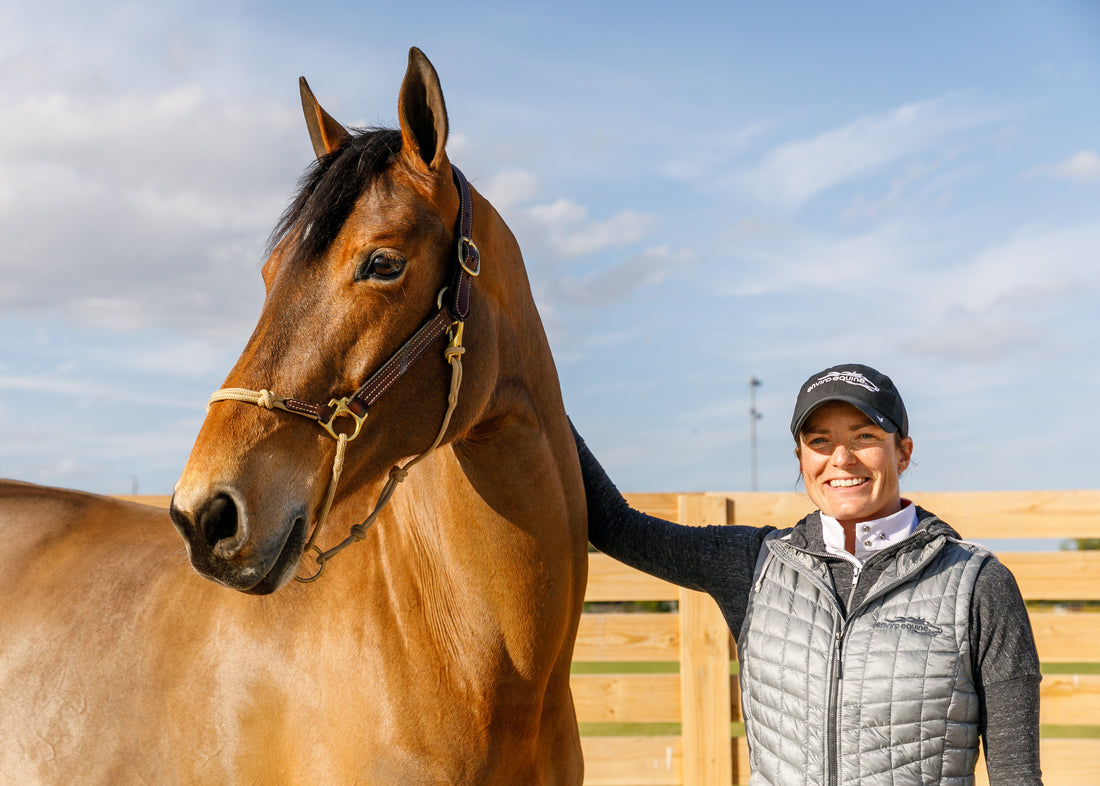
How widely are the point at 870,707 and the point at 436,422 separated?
45.8 inches

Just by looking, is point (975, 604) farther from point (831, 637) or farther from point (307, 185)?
point (307, 185)

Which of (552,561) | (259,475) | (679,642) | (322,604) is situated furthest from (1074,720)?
(259,475)

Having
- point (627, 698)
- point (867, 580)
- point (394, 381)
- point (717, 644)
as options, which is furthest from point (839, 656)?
point (627, 698)

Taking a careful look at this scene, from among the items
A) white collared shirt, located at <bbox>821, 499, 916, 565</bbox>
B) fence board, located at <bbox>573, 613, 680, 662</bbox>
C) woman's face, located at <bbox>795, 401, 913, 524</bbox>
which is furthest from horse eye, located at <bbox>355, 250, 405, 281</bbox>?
fence board, located at <bbox>573, 613, 680, 662</bbox>

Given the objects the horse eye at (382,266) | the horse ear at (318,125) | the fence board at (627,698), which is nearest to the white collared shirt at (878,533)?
the horse eye at (382,266)

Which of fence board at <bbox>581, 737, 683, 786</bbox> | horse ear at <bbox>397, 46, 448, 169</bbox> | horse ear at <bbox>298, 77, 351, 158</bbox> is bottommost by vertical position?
fence board at <bbox>581, 737, 683, 786</bbox>

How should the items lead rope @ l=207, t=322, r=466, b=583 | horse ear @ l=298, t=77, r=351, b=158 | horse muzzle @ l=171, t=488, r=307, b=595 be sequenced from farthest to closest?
horse ear @ l=298, t=77, r=351, b=158 → lead rope @ l=207, t=322, r=466, b=583 → horse muzzle @ l=171, t=488, r=307, b=595

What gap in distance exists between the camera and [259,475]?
5.71 feet

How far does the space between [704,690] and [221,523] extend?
3552 mm

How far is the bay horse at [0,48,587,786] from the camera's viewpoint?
1.84 metres

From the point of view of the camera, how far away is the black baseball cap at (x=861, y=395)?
84.4 inches

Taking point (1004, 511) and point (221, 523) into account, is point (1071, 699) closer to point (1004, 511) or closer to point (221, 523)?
point (1004, 511)

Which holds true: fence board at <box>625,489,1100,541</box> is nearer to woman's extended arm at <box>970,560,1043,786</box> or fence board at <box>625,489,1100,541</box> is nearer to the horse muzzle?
woman's extended arm at <box>970,560,1043,786</box>

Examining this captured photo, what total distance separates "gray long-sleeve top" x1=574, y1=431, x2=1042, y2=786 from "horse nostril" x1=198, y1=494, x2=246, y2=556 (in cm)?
127
